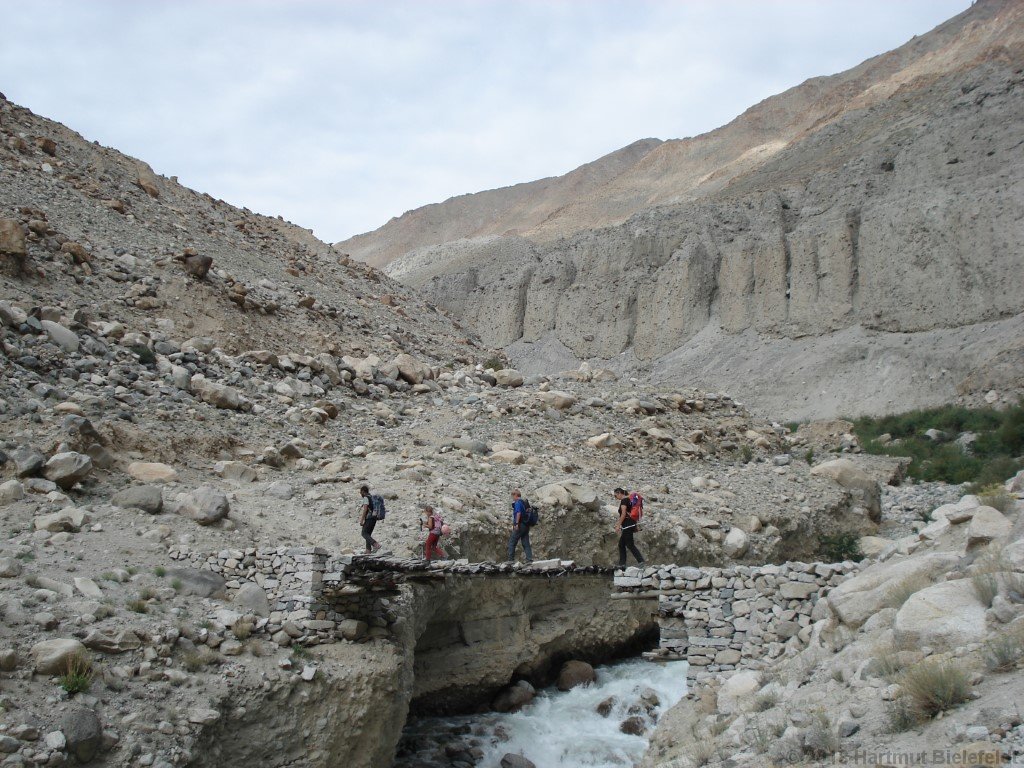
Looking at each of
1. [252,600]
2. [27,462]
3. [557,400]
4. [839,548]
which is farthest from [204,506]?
A: [839,548]

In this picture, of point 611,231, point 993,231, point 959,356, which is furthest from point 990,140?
point 611,231

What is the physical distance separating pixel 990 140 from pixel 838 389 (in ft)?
43.5

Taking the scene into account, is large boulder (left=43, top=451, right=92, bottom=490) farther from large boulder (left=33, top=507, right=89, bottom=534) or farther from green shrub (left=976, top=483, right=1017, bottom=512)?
green shrub (left=976, top=483, right=1017, bottom=512)

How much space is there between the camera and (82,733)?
21.1ft

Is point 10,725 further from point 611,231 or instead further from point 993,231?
point 611,231

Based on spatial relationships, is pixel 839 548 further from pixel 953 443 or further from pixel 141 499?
pixel 953 443

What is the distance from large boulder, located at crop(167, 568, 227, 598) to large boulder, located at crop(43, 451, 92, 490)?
7.47ft

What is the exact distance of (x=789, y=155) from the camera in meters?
49.4

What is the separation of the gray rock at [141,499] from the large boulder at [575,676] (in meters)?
6.51

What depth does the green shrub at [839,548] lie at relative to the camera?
1528cm

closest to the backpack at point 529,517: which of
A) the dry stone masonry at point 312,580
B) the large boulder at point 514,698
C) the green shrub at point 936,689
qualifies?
the dry stone masonry at point 312,580

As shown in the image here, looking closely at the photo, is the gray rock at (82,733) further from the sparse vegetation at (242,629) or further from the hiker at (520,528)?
the hiker at (520,528)

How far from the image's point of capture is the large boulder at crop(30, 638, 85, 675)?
22.2 feet

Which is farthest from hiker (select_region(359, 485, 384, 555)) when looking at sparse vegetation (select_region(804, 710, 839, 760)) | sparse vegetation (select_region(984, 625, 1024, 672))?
sparse vegetation (select_region(984, 625, 1024, 672))
